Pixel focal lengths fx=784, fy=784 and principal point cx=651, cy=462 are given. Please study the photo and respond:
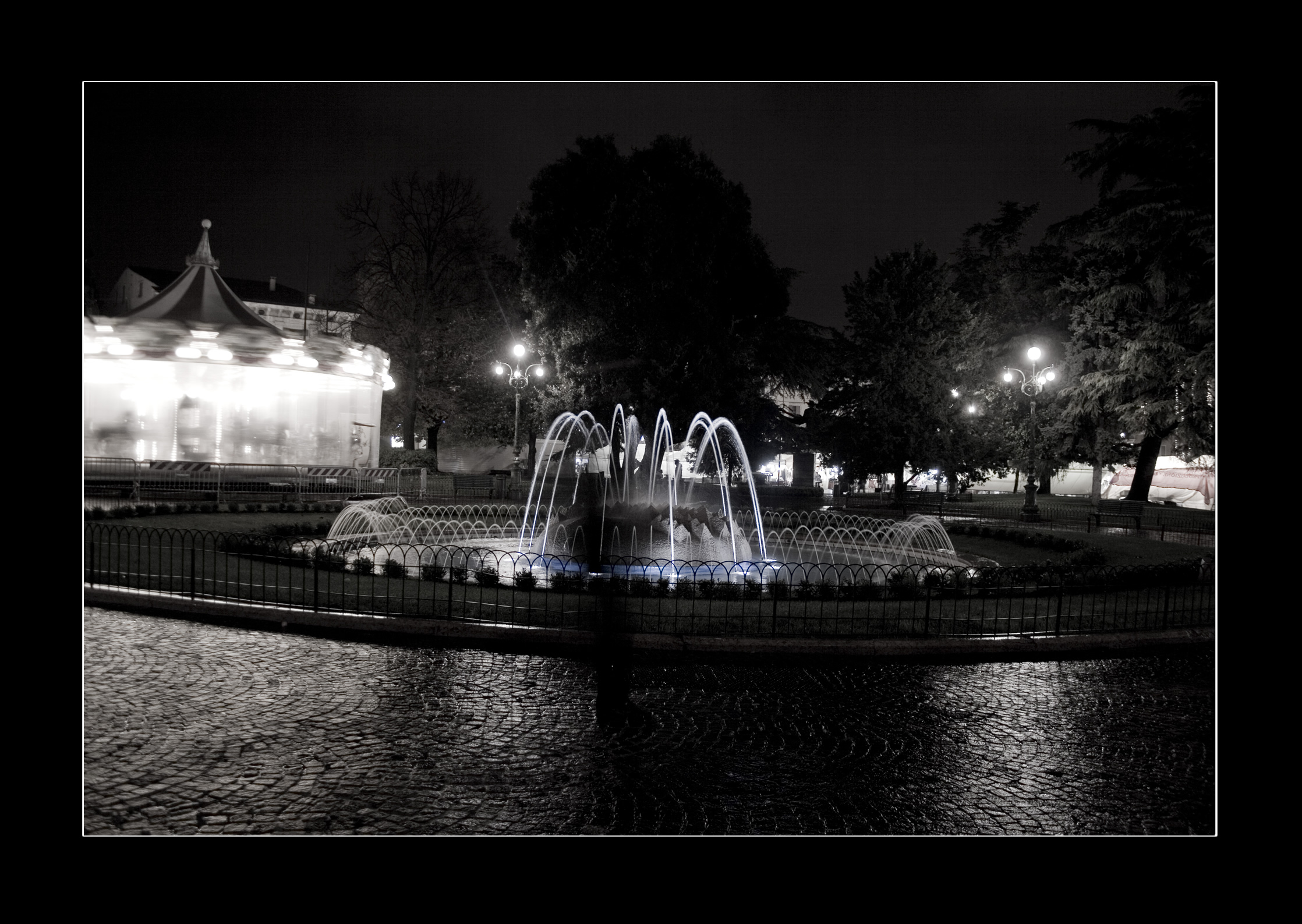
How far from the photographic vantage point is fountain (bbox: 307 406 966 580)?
582 inches

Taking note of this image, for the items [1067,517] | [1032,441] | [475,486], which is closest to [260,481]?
[475,486]

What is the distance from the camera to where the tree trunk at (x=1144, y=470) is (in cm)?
4275

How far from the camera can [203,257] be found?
112 feet

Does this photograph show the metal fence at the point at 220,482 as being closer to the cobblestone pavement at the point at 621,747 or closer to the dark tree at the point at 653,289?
the dark tree at the point at 653,289

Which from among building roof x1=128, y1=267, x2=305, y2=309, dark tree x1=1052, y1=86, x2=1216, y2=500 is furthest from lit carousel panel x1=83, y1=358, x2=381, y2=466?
building roof x1=128, y1=267, x2=305, y2=309

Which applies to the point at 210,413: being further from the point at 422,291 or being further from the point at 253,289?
the point at 253,289

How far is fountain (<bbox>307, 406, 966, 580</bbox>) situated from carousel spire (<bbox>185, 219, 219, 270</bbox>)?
1399cm

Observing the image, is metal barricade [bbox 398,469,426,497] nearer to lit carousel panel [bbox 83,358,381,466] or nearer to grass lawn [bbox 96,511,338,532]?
lit carousel panel [bbox 83,358,381,466]

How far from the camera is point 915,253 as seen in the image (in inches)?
1524

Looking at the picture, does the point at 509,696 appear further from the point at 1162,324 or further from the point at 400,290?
the point at 400,290

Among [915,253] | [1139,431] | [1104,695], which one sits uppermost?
[915,253]

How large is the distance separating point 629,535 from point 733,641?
7319 millimetres

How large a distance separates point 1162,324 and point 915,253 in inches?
481

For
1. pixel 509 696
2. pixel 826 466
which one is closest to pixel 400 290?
pixel 826 466
